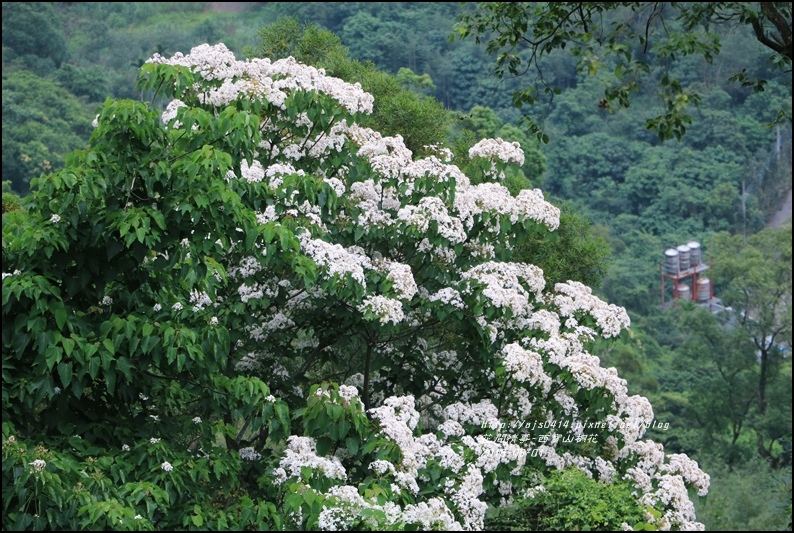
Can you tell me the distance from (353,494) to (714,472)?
19013mm

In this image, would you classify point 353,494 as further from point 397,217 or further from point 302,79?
point 302,79

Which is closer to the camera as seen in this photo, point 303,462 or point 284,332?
point 303,462

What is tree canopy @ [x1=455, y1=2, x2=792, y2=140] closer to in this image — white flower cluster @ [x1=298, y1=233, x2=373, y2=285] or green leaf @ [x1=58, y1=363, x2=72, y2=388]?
white flower cluster @ [x1=298, y1=233, x2=373, y2=285]

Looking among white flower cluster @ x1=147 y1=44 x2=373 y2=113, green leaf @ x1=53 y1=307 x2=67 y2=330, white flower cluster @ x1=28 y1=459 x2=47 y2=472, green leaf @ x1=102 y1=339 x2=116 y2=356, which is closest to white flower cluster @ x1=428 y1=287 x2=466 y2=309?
white flower cluster @ x1=147 y1=44 x2=373 y2=113

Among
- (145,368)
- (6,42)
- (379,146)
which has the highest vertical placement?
(379,146)

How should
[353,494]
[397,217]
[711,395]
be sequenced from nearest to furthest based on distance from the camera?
[353,494] → [397,217] → [711,395]

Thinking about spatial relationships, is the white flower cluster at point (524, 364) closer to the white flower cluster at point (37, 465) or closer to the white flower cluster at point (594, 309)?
the white flower cluster at point (594, 309)

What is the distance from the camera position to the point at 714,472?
23016 mm

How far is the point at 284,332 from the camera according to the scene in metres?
7.64

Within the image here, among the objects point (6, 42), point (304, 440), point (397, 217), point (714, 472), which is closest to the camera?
point (304, 440)

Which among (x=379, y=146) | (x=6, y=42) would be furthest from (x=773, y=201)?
(x=379, y=146)

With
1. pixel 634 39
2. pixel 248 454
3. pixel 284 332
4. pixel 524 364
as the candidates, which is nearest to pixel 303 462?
pixel 248 454

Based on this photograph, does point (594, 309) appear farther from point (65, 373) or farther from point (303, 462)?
point (65, 373)

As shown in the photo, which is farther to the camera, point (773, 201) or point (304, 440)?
point (773, 201)
